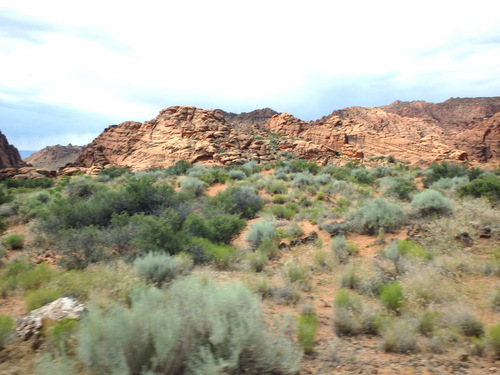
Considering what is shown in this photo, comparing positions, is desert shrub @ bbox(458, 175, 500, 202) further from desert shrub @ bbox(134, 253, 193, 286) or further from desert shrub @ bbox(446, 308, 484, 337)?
desert shrub @ bbox(134, 253, 193, 286)

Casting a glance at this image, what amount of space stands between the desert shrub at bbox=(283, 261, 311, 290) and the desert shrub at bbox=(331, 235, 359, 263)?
4.63ft

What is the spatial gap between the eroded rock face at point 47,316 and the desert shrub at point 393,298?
14.6 feet

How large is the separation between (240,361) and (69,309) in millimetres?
2405

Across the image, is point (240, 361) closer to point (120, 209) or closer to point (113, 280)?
point (113, 280)

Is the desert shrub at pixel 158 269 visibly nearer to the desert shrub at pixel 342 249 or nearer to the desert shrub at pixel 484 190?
the desert shrub at pixel 342 249

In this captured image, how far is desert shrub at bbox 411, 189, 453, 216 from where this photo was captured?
955 centimetres

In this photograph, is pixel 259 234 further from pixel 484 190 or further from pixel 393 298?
pixel 484 190

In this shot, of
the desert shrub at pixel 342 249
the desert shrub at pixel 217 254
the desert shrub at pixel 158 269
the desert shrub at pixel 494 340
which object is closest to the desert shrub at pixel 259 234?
the desert shrub at pixel 217 254

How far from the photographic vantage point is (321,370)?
3.40 metres

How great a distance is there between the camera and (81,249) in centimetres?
706

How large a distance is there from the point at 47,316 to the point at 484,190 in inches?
530

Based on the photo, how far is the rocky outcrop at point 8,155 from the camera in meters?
52.8

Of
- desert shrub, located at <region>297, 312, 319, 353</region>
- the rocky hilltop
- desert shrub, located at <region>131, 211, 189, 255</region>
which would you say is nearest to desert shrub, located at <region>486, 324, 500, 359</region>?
desert shrub, located at <region>297, 312, 319, 353</region>

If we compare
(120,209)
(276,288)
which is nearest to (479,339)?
(276,288)
